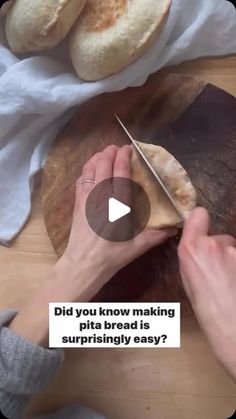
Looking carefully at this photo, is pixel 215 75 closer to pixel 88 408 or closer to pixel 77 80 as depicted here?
pixel 77 80

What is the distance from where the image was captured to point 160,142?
49 cm

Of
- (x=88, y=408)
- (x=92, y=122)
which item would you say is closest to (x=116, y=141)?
(x=92, y=122)

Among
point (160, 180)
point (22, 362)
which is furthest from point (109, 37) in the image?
point (22, 362)

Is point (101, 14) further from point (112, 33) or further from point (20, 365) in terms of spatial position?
point (20, 365)

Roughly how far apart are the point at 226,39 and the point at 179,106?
0.08 m

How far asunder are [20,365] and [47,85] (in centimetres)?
24

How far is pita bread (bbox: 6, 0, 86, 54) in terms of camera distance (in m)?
0.47

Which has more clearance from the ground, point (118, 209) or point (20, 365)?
point (118, 209)

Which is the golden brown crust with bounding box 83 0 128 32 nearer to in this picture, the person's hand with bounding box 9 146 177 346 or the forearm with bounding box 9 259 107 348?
the person's hand with bounding box 9 146 177 346

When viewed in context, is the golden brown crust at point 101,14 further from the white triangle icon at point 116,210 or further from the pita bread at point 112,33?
the white triangle icon at point 116,210

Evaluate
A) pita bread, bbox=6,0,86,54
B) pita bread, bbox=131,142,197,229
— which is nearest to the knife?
pita bread, bbox=131,142,197,229

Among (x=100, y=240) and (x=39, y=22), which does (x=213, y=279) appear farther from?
(x=39, y=22)

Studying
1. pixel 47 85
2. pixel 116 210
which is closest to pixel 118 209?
pixel 116 210

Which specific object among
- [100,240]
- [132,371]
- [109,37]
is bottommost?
[132,371]
